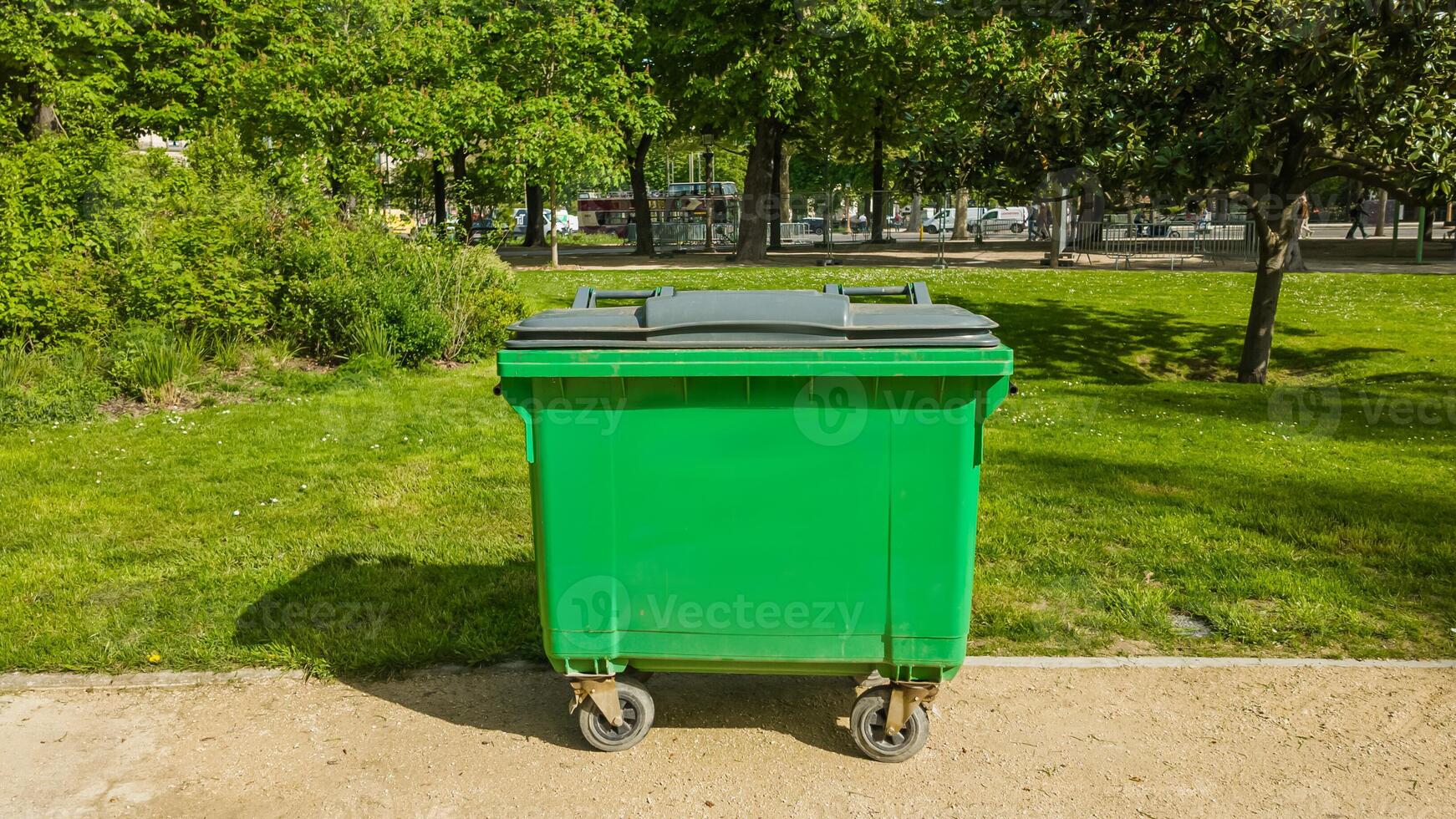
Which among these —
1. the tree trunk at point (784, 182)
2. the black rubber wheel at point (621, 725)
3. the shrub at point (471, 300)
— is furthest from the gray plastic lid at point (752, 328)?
the tree trunk at point (784, 182)

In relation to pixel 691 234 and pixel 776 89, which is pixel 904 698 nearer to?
pixel 776 89

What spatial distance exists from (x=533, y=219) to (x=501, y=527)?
3431 centimetres

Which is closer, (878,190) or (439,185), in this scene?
(439,185)

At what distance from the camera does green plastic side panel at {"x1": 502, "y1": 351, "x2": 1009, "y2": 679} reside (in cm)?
361

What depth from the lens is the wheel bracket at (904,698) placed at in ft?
12.4

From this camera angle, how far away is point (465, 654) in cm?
469

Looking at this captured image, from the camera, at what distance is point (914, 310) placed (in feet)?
12.3

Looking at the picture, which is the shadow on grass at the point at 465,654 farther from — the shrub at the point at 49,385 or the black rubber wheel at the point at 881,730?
the shrub at the point at 49,385

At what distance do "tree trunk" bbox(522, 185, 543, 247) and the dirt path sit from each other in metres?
35.2

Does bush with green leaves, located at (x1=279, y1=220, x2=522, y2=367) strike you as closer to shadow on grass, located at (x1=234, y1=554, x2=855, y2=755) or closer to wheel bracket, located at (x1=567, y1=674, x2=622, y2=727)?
shadow on grass, located at (x1=234, y1=554, x2=855, y2=755)

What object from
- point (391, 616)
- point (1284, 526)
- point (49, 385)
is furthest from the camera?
point (49, 385)

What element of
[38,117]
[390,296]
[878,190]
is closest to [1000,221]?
[878,190]

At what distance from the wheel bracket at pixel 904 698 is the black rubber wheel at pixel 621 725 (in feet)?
2.59

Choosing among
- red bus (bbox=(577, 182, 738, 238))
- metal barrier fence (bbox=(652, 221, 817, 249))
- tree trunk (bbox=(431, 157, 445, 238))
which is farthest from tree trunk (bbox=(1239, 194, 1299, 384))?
red bus (bbox=(577, 182, 738, 238))
